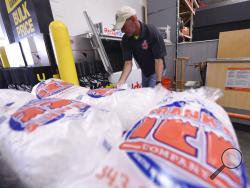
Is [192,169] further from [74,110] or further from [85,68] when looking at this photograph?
[85,68]

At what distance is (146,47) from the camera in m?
1.21

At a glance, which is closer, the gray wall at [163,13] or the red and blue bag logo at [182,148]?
the red and blue bag logo at [182,148]

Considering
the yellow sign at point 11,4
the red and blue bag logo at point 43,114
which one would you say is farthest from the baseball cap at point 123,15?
the yellow sign at point 11,4

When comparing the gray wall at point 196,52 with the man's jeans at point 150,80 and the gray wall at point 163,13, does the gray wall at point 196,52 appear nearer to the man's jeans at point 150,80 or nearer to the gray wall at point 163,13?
the gray wall at point 163,13

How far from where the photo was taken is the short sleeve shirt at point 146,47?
1.12 meters

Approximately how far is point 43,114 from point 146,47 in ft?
3.50

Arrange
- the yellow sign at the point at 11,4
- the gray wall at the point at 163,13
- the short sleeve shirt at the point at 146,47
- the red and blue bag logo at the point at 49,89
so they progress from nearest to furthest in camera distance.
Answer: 1. the red and blue bag logo at the point at 49,89
2. the short sleeve shirt at the point at 146,47
3. the yellow sign at the point at 11,4
4. the gray wall at the point at 163,13

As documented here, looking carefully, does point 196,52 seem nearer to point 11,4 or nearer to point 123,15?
point 123,15

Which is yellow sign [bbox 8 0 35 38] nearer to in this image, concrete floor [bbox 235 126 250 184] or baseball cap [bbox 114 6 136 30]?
baseball cap [bbox 114 6 136 30]

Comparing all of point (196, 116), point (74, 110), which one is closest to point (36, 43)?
point (74, 110)

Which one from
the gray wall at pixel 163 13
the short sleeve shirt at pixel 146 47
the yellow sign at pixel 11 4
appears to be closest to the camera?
the short sleeve shirt at pixel 146 47

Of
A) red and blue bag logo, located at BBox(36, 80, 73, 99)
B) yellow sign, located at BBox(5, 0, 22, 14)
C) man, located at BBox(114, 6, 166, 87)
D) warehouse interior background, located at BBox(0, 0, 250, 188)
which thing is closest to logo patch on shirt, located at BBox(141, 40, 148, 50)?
man, located at BBox(114, 6, 166, 87)

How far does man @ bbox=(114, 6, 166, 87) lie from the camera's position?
102 cm

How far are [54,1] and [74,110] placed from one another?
1709 millimetres
